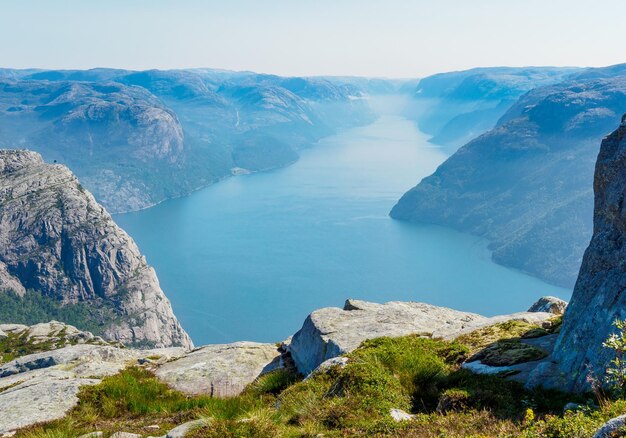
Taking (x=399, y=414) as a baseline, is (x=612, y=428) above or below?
above

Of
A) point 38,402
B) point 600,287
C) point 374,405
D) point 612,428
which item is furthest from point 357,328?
point 612,428

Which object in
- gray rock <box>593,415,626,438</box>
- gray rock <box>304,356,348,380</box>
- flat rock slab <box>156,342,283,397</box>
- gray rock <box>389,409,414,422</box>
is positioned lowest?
flat rock slab <box>156,342,283,397</box>

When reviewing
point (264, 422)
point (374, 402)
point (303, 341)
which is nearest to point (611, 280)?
point (374, 402)

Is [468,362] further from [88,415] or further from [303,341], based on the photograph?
[88,415]

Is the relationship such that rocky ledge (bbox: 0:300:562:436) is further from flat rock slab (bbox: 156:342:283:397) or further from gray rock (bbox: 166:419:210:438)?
gray rock (bbox: 166:419:210:438)

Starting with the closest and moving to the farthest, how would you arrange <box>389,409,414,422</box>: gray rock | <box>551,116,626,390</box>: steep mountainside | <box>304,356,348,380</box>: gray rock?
<box>389,409,414,422</box>: gray rock → <box>551,116,626,390</box>: steep mountainside → <box>304,356,348,380</box>: gray rock

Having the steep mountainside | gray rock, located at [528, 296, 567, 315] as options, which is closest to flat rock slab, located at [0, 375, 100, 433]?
the steep mountainside

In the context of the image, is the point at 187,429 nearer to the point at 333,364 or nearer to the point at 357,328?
the point at 333,364

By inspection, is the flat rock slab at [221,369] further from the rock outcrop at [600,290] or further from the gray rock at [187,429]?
the rock outcrop at [600,290]
